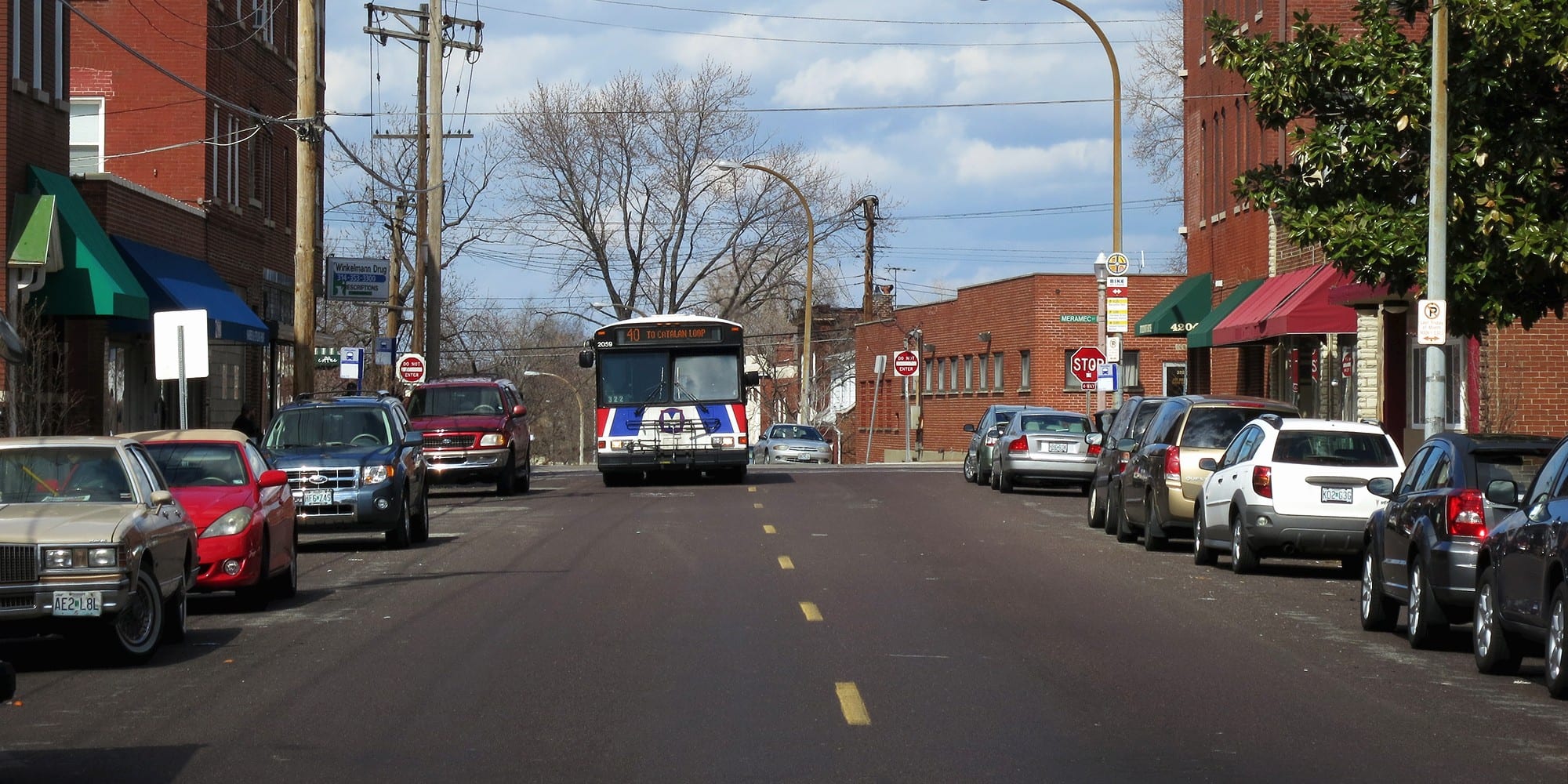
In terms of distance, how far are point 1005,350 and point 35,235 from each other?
3808 cm

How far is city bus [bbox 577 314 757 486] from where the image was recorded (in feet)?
110

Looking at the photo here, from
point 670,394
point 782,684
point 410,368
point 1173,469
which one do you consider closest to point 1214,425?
point 1173,469

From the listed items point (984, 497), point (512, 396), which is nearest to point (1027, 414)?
point (984, 497)

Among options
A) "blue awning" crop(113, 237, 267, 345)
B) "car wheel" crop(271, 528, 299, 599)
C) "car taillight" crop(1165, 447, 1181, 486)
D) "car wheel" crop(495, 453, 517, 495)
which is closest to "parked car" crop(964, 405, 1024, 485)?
"car wheel" crop(495, 453, 517, 495)

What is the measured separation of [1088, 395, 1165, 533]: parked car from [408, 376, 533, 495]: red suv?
11.5 m

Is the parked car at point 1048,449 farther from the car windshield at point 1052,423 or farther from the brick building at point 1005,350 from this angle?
the brick building at point 1005,350

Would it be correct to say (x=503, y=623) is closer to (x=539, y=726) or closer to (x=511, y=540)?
(x=539, y=726)

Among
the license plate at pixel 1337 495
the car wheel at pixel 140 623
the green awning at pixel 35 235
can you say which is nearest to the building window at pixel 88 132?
the green awning at pixel 35 235

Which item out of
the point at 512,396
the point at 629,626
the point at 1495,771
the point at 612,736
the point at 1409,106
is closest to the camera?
the point at 1495,771

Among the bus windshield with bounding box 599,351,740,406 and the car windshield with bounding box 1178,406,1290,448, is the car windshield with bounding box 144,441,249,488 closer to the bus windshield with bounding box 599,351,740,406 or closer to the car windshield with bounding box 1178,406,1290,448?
the car windshield with bounding box 1178,406,1290,448

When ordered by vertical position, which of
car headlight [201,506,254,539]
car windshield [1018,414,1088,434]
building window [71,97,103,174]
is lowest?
car headlight [201,506,254,539]

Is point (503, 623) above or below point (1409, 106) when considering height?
below

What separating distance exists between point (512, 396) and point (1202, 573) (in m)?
18.6

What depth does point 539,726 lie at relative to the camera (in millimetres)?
9141
